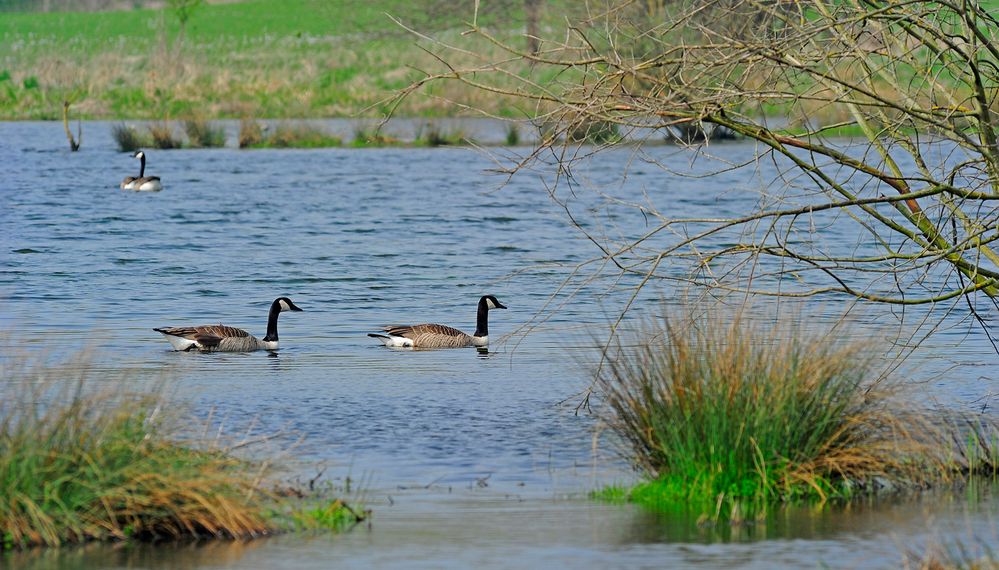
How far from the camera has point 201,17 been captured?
100 meters

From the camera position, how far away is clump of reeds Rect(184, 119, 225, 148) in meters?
49.3

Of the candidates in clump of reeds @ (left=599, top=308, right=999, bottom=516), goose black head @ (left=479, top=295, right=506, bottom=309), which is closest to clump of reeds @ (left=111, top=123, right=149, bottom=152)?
goose black head @ (left=479, top=295, right=506, bottom=309)

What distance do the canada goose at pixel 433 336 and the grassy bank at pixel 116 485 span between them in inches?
330

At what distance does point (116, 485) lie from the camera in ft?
26.2

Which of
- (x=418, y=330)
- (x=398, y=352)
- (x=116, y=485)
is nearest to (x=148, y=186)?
(x=418, y=330)

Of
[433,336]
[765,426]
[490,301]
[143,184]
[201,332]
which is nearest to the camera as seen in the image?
[765,426]

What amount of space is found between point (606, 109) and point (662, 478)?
7.00 ft

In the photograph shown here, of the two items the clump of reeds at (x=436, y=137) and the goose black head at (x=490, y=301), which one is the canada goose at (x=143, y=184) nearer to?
the clump of reeds at (x=436, y=137)

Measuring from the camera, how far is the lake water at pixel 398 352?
8039 mm

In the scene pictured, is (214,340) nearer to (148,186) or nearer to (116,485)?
(116,485)

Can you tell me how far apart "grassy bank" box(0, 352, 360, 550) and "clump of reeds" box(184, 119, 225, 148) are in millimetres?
41814

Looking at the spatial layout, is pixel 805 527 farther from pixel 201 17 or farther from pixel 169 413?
pixel 201 17

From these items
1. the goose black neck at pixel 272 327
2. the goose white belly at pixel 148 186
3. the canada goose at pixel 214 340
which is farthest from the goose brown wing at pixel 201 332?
the goose white belly at pixel 148 186

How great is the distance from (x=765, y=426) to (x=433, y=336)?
8.49 meters
